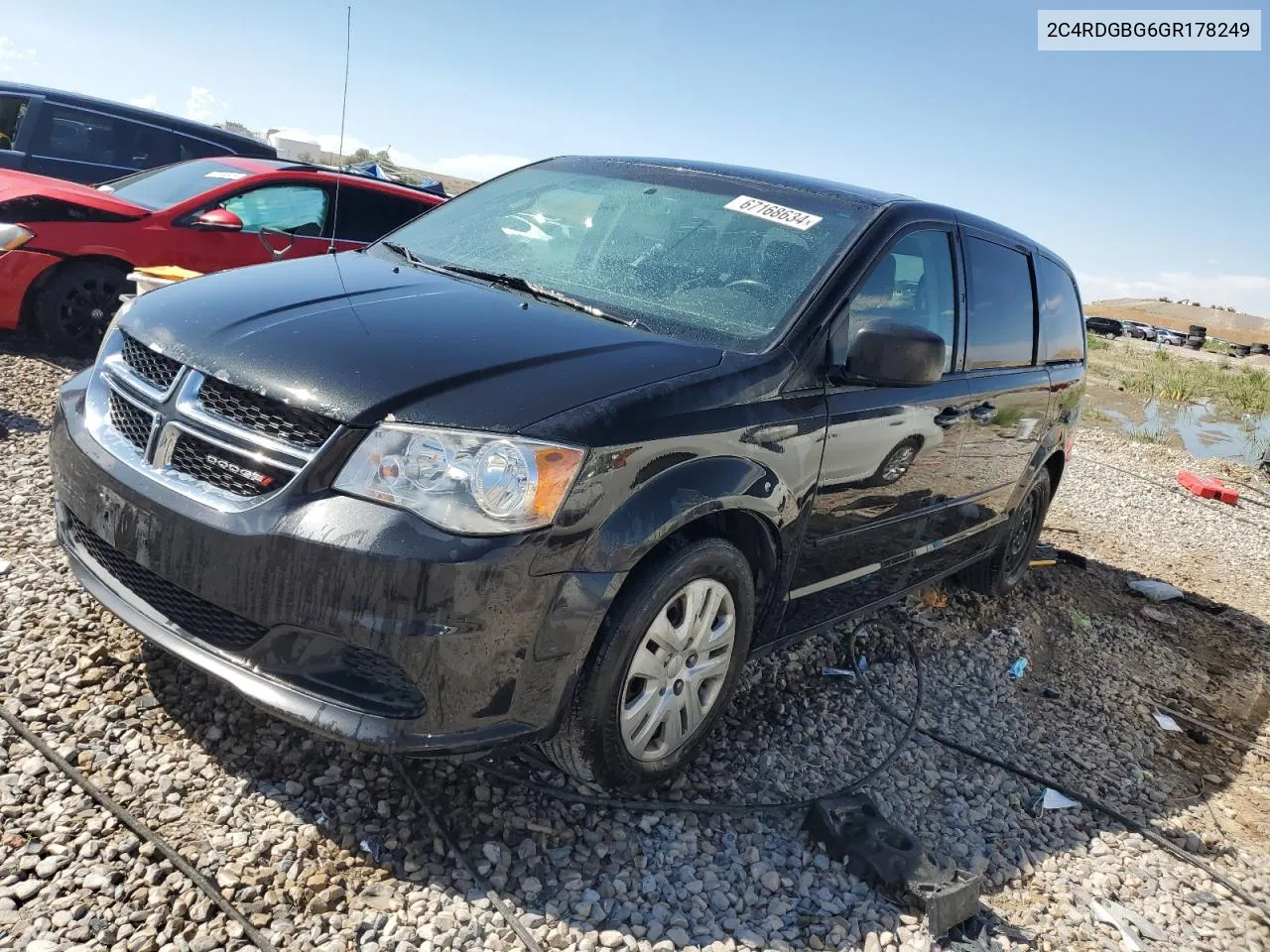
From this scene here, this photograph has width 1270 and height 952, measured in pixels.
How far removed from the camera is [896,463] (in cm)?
351

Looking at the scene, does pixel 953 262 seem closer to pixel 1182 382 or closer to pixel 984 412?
pixel 984 412

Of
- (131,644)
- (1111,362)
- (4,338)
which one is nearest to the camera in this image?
(131,644)

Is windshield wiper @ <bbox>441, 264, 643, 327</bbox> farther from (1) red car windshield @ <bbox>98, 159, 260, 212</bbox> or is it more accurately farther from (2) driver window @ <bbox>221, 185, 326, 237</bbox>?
(1) red car windshield @ <bbox>98, 159, 260, 212</bbox>

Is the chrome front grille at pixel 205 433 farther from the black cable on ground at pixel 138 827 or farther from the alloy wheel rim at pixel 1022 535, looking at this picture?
the alloy wheel rim at pixel 1022 535

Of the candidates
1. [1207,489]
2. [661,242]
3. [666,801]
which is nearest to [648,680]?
[666,801]

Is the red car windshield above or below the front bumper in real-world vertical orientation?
above

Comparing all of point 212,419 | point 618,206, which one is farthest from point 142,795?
point 618,206

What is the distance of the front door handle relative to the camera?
4.04m

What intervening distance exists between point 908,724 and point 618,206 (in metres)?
2.31

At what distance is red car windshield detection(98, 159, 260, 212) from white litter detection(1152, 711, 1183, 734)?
675 centimetres

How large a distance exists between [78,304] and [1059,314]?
20.1ft

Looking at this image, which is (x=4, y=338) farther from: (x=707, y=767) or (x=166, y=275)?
(x=707, y=767)

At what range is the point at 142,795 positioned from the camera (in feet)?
8.18

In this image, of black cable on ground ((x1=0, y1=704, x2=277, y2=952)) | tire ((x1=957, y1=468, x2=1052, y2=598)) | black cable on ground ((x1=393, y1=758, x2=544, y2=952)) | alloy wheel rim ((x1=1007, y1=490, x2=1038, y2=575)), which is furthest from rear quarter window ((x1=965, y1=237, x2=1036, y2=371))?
black cable on ground ((x1=0, y1=704, x2=277, y2=952))
